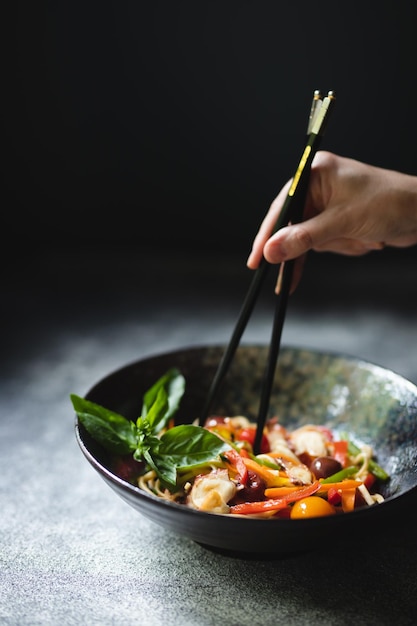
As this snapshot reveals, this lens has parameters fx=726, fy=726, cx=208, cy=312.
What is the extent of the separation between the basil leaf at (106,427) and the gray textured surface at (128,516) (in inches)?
6.9

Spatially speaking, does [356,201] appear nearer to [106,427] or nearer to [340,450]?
[340,450]

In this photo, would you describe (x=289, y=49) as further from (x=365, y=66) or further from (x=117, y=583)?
(x=117, y=583)

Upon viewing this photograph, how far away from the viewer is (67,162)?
3.22 m

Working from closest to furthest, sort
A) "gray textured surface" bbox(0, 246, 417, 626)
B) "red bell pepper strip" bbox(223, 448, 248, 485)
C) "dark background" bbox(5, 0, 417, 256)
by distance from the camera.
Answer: "gray textured surface" bbox(0, 246, 417, 626), "red bell pepper strip" bbox(223, 448, 248, 485), "dark background" bbox(5, 0, 417, 256)

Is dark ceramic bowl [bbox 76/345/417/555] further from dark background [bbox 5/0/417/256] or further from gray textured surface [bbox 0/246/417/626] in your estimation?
dark background [bbox 5/0/417/256]

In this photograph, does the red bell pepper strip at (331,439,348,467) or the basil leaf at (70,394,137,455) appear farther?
the red bell pepper strip at (331,439,348,467)

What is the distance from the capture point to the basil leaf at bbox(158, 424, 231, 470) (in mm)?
1337

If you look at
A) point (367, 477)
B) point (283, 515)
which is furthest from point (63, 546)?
point (367, 477)

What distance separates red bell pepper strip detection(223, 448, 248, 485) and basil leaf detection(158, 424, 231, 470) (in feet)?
0.15

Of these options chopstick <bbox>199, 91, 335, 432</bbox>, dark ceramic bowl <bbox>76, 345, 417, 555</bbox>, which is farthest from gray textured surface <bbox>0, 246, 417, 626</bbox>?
chopstick <bbox>199, 91, 335, 432</bbox>

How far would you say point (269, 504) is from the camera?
125 cm

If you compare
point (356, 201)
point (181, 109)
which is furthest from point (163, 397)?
point (181, 109)

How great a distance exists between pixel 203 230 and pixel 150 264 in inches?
12.3

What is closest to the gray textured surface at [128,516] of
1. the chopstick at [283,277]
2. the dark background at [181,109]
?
the chopstick at [283,277]
